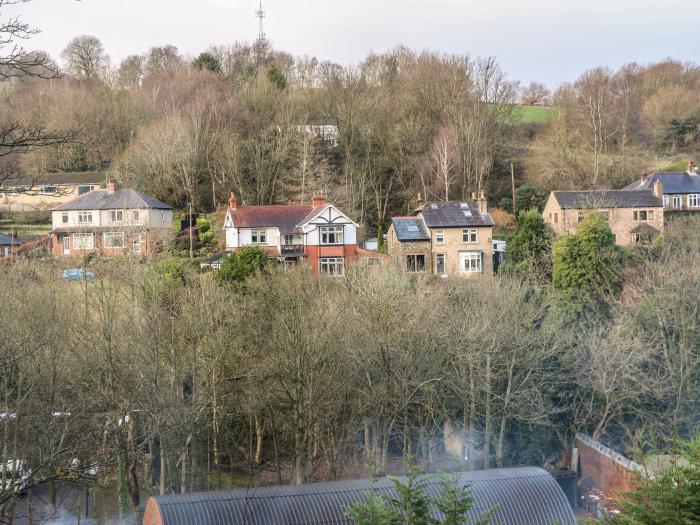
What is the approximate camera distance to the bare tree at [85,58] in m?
76.6

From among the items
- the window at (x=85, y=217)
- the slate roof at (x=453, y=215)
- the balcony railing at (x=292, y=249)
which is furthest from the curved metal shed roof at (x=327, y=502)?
the window at (x=85, y=217)

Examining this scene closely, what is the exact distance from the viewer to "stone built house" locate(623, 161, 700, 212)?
48.8 metres

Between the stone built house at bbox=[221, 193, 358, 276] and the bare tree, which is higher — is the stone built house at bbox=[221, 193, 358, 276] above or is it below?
below

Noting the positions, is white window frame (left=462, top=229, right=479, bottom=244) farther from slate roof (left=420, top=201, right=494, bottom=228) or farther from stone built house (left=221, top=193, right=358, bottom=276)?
stone built house (left=221, top=193, right=358, bottom=276)

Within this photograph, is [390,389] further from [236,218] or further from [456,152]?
[456,152]

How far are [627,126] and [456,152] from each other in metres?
19.7

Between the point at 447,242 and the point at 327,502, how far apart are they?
25.3 m

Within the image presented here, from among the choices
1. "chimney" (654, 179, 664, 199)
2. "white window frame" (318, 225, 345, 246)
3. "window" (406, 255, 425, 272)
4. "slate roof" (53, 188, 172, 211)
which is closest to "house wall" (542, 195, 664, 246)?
"chimney" (654, 179, 664, 199)

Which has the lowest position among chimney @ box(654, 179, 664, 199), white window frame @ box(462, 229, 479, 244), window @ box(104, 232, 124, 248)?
white window frame @ box(462, 229, 479, 244)

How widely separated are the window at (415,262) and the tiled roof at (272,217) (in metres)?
5.93

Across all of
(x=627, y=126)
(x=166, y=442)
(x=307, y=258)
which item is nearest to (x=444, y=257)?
(x=307, y=258)

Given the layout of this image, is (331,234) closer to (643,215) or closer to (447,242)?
(447,242)

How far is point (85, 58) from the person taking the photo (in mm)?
77188

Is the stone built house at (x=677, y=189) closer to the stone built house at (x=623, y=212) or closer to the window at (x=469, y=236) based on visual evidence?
the stone built house at (x=623, y=212)
